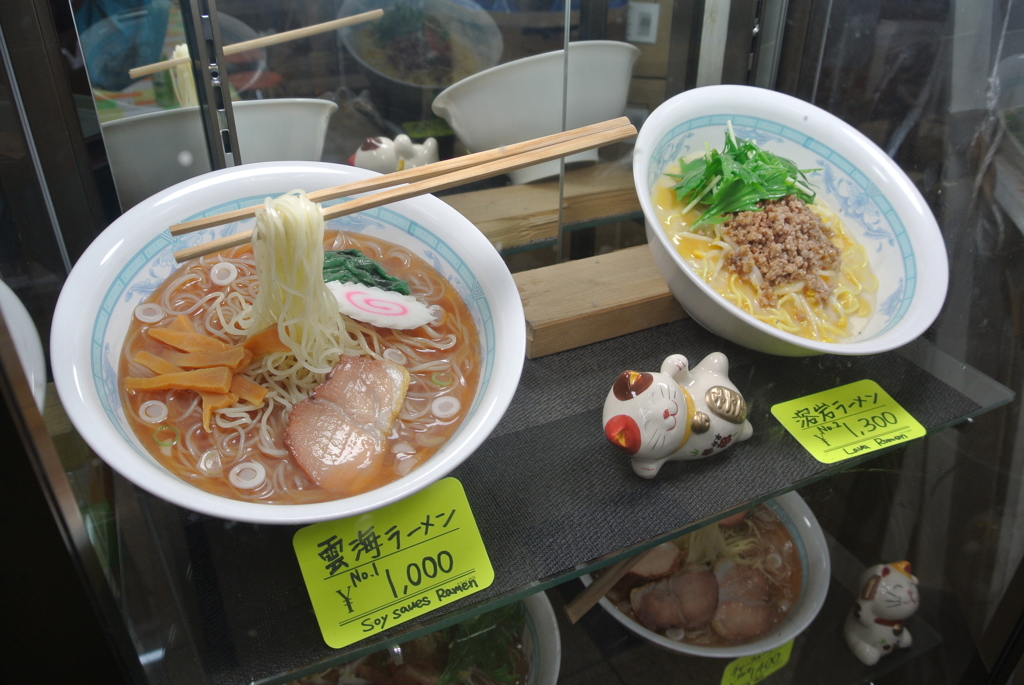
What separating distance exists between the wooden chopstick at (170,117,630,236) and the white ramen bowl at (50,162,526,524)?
6 centimetres

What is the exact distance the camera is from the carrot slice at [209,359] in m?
0.79

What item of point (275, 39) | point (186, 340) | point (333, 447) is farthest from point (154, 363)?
point (275, 39)

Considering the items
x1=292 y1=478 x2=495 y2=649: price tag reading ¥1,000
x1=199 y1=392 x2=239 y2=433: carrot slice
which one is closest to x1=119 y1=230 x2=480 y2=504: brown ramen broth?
x1=199 y1=392 x2=239 y2=433: carrot slice

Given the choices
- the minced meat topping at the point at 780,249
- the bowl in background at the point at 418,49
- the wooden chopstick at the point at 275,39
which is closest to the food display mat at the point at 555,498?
the minced meat topping at the point at 780,249

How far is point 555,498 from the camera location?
3.07ft

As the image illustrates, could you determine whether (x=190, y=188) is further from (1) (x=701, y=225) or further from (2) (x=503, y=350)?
(1) (x=701, y=225)

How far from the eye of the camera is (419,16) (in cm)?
101

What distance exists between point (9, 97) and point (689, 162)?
985 mm

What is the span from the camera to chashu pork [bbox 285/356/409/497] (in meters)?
0.74

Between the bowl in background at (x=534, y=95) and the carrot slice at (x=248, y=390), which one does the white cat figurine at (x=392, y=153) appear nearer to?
the bowl in background at (x=534, y=95)

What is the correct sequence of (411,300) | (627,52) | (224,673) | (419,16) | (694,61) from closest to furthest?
1. (224,673)
2. (411,300)
3. (419,16)
4. (627,52)
5. (694,61)

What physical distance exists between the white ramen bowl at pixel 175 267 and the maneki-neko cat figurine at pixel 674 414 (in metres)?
0.21

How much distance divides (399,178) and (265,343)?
250mm

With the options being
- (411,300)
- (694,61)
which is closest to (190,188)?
(411,300)
